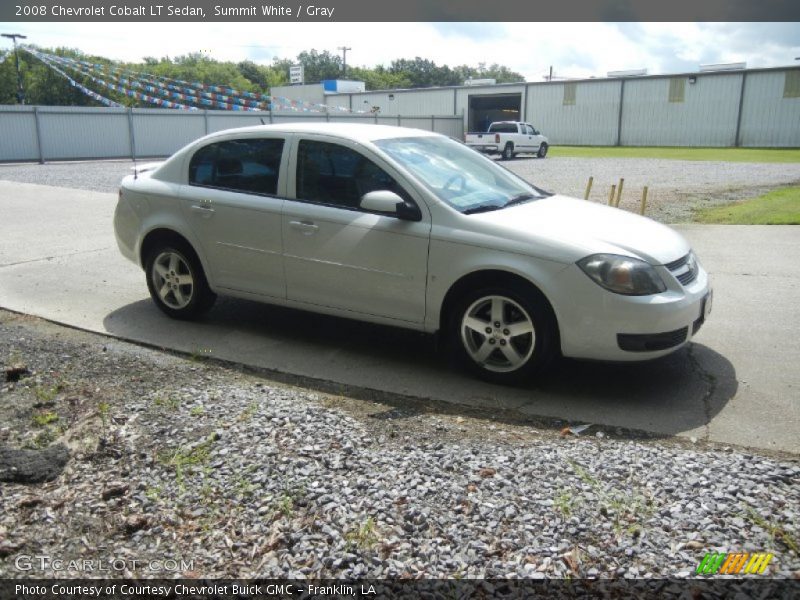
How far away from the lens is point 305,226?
5543 millimetres

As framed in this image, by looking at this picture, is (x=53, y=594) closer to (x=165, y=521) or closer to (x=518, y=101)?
(x=165, y=521)

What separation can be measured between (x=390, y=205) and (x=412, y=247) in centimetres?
33

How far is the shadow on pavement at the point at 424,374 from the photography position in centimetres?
458

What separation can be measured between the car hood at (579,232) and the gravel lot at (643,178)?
780 centimetres

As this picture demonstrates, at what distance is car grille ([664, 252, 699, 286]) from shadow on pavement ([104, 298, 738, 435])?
0.72 meters

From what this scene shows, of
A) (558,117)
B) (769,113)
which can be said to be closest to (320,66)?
(558,117)

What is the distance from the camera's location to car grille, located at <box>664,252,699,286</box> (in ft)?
15.8

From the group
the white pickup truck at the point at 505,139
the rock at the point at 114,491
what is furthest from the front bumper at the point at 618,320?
the white pickup truck at the point at 505,139

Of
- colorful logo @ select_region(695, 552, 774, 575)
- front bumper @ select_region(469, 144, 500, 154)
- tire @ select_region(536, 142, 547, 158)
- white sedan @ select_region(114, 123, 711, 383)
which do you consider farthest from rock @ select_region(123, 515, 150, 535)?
tire @ select_region(536, 142, 547, 158)

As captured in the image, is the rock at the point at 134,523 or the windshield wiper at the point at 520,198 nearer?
the rock at the point at 134,523

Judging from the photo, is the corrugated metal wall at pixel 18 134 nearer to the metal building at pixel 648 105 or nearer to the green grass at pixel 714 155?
the green grass at pixel 714 155

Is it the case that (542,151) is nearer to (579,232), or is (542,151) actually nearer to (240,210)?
(240,210)

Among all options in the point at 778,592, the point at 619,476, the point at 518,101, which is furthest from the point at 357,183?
the point at 518,101

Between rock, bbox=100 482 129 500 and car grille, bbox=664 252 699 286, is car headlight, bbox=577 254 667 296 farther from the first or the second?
rock, bbox=100 482 129 500
